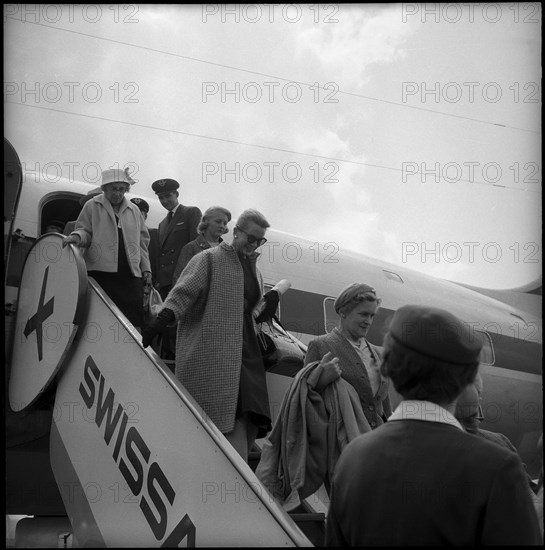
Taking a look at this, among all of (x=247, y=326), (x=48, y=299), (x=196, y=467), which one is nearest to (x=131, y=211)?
(x=48, y=299)

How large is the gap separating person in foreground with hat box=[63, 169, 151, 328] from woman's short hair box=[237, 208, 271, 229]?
3.22 feet

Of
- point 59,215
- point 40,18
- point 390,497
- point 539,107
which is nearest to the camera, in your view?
point 390,497

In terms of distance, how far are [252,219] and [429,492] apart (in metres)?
2.31

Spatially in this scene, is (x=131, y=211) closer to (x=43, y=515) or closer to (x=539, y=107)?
(x=43, y=515)

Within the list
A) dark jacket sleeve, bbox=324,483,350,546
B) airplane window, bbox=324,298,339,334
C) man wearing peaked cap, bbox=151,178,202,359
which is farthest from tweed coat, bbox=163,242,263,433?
airplane window, bbox=324,298,339,334

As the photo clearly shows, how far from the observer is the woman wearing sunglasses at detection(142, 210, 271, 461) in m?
3.36

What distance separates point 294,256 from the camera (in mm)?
6816

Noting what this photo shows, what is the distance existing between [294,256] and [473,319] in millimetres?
2716

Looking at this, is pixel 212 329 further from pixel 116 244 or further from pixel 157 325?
pixel 116 244

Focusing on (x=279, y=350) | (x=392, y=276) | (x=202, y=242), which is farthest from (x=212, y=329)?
(x=392, y=276)

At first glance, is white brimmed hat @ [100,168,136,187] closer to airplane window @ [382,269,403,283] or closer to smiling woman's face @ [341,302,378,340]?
smiling woman's face @ [341,302,378,340]

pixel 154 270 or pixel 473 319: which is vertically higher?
pixel 154 270

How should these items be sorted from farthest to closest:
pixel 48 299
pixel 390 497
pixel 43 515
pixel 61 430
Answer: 1. pixel 43 515
2. pixel 48 299
3. pixel 61 430
4. pixel 390 497

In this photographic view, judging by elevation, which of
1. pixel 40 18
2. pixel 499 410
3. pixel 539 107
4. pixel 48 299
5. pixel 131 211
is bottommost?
pixel 499 410
